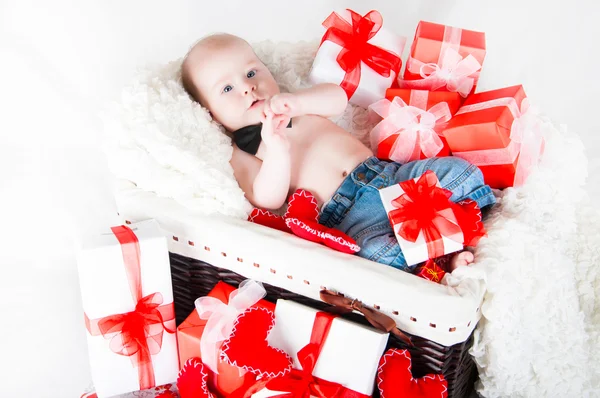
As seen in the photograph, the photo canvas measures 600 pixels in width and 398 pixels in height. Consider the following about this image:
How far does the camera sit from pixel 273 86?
1999 mm

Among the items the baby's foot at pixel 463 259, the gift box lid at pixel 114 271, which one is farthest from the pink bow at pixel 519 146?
the gift box lid at pixel 114 271

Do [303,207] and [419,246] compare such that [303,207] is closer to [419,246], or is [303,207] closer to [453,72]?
[419,246]

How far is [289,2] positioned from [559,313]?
5.93 feet

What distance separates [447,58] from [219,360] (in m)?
1.08

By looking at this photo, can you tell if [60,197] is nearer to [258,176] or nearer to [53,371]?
[53,371]

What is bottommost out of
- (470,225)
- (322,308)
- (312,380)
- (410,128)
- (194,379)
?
(194,379)

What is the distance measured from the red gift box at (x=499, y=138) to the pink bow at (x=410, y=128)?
2.5 inches

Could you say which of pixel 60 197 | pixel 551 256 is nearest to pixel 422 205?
pixel 551 256

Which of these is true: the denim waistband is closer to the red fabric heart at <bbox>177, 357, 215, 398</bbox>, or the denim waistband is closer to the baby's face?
the baby's face

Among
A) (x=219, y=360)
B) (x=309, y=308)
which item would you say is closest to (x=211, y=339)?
(x=219, y=360)

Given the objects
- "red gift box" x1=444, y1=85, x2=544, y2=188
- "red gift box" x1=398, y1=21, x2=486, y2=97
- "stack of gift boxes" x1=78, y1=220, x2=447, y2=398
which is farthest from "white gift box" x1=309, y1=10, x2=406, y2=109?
"stack of gift boxes" x1=78, y1=220, x2=447, y2=398

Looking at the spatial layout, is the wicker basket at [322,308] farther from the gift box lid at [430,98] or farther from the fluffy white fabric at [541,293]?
the gift box lid at [430,98]

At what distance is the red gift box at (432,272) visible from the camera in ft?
5.14

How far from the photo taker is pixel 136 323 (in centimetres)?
168
